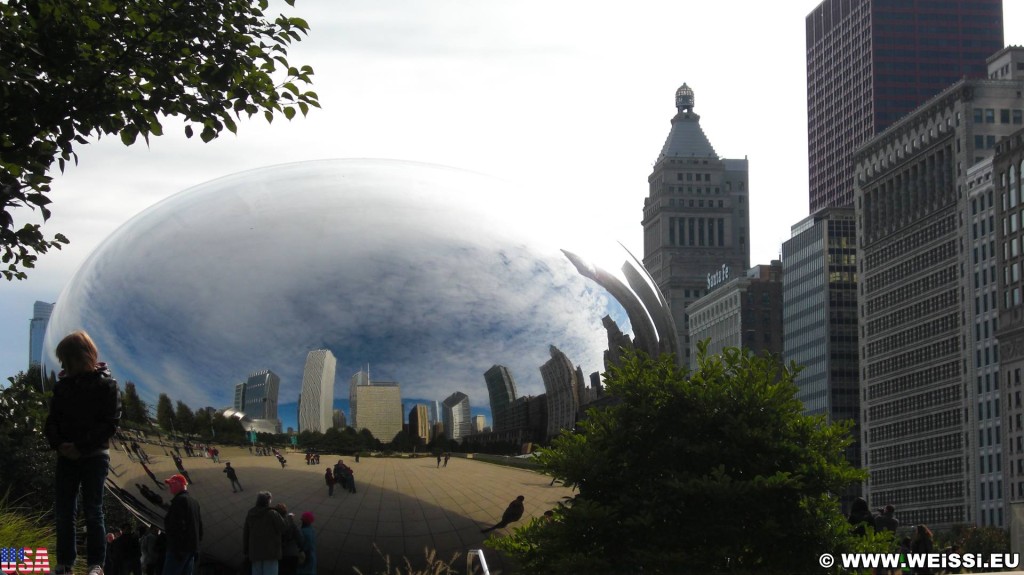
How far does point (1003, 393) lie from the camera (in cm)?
12381

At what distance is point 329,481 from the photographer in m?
12.9

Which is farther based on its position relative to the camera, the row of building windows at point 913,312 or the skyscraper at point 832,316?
the skyscraper at point 832,316

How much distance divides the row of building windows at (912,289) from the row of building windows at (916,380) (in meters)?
7.44

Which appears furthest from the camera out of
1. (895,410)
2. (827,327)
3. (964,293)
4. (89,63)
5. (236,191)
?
(827,327)

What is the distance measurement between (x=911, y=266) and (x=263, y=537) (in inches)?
5563

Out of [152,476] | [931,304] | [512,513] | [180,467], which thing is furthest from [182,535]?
[931,304]

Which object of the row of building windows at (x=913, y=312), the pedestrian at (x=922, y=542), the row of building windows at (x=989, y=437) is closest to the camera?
the pedestrian at (x=922, y=542)

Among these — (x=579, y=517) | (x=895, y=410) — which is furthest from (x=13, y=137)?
(x=895, y=410)

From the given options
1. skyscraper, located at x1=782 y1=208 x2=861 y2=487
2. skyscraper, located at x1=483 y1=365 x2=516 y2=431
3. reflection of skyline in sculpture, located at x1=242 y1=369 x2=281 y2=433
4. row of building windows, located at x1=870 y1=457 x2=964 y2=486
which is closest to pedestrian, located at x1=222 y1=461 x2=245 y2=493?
Result: reflection of skyline in sculpture, located at x1=242 y1=369 x2=281 y2=433

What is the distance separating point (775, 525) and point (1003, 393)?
114m

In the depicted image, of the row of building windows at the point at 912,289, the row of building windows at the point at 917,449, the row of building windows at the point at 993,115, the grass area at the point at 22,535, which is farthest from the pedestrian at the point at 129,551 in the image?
the row of building windows at the point at 993,115

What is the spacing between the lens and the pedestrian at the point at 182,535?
12.2 metres

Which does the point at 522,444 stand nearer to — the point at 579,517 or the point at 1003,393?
the point at 579,517

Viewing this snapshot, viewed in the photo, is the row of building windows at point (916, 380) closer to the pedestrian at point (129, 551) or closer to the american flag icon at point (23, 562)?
the pedestrian at point (129, 551)
